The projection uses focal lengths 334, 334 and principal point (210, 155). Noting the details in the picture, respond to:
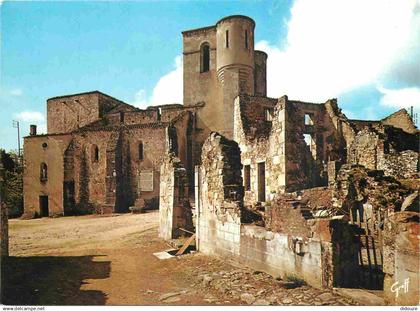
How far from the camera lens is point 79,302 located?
6.71 m

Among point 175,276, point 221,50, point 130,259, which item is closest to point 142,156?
point 221,50

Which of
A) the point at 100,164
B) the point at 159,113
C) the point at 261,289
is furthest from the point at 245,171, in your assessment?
the point at 100,164

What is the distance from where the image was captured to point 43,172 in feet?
96.6

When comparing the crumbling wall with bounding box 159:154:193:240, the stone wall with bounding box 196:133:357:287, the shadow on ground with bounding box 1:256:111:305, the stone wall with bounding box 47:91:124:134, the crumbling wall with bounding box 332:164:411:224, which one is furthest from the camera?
the stone wall with bounding box 47:91:124:134

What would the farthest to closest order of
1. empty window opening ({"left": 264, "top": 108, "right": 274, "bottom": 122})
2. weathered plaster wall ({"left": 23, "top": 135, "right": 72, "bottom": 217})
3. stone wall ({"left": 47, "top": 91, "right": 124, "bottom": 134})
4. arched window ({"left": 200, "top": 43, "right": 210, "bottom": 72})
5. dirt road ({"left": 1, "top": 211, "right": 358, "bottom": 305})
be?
stone wall ({"left": 47, "top": 91, "right": 124, "bottom": 134}), arched window ({"left": 200, "top": 43, "right": 210, "bottom": 72}), weathered plaster wall ({"left": 23, "top": 135, "right": 72, "bottom": 217}), empty window opening ({"left": 264, "top": 108, "right": 274, "bottom": 122}), dirt road ({"left": 1, "top": 211, "right": 358, "bottom": 305})

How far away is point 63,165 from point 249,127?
17902mm

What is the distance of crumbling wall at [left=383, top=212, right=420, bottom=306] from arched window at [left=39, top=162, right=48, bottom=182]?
97.3 ft

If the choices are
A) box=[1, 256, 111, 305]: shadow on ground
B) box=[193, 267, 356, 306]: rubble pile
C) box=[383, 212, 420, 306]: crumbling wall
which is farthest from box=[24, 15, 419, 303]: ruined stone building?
box=[1, 256, 111, 305]: shadow on ground

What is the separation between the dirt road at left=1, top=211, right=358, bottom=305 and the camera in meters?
6.69

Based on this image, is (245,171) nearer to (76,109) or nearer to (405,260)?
Result: (405,260)

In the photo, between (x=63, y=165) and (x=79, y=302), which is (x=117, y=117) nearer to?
(x=63, y=165)

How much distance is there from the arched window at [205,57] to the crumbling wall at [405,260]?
27.3 m

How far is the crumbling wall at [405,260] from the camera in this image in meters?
4.72

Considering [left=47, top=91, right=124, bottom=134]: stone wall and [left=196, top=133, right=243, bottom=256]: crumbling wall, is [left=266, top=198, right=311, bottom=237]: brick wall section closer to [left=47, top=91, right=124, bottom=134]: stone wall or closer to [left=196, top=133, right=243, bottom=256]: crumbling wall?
[left=196, top=133, right=243, bottom=256]: crumbling wall
